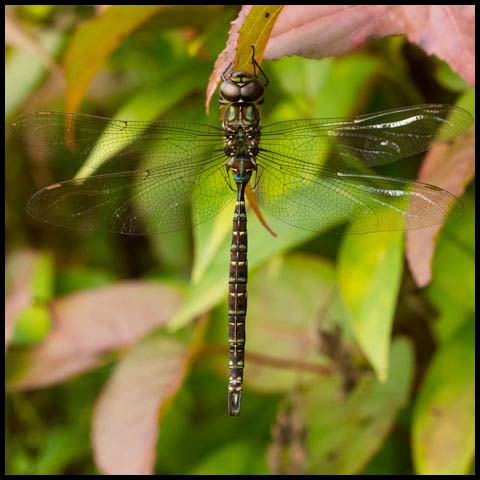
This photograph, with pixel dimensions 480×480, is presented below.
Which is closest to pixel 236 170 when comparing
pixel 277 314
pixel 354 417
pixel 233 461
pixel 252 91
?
pixel 252 91

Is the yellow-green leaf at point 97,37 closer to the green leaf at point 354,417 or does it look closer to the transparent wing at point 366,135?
the transparent wing at point 366,135

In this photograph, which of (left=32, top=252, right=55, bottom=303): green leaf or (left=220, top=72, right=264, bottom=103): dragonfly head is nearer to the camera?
(left=220, top=72, right=264, bottom=103): dragonfly head

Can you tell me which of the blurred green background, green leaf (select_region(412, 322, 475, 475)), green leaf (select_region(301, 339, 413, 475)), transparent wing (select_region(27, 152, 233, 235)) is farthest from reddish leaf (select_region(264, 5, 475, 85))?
green leaf (select_region(301, 339, 413, 475))

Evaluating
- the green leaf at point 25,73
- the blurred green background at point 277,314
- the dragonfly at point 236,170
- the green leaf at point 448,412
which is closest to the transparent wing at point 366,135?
the dragonfly at point 236,170

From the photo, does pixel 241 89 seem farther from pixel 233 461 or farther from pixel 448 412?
pixel 233 461

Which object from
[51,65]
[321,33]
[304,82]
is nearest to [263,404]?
[304,82]

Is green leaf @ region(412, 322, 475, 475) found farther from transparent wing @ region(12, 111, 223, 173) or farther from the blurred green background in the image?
transparent wing @ region(12, 111, 223, 173)
